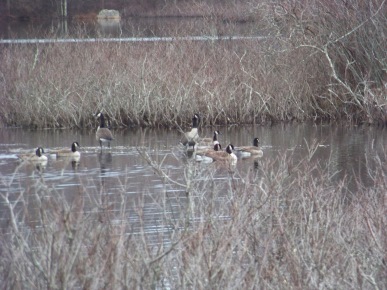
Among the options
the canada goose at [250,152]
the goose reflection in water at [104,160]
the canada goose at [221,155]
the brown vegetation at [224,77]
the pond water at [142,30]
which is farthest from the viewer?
the pond water at [142,30]

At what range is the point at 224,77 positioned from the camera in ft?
68.2

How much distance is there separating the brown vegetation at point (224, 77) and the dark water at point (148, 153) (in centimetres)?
51

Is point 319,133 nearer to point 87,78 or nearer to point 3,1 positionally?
point 87,78

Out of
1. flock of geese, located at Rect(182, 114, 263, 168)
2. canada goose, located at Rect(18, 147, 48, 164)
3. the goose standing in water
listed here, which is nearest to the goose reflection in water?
the goose standing in water

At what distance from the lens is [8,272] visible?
5.52 metres

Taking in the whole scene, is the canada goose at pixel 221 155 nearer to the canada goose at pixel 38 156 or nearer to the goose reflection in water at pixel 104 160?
the goose reflection in water at pixel 104 160

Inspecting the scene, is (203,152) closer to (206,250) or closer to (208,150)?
(208,150)

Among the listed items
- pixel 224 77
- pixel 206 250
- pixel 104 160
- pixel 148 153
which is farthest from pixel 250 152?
pixel 206 250

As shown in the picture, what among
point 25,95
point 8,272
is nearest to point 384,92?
point 25,95

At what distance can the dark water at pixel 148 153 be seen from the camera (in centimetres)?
1274

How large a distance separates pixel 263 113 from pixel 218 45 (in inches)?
132

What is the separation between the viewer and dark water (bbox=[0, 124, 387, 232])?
12.7m

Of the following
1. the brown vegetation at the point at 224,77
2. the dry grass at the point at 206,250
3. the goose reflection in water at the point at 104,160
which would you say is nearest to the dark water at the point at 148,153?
the goose reflection in water at the point at 104,160

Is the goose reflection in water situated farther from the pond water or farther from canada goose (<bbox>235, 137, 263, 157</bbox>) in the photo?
the pond water
